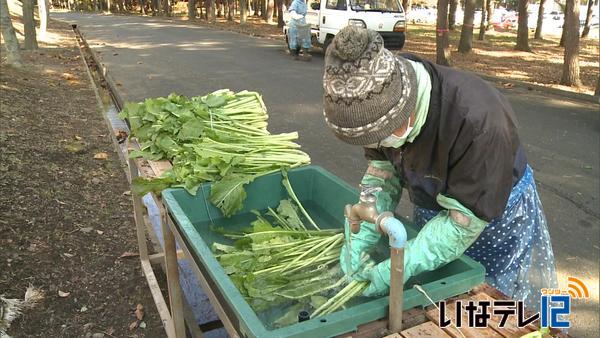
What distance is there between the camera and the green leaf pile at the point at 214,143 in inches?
102

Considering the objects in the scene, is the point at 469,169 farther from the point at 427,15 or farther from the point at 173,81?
the point at 427,15

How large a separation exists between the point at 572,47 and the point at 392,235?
1040 cm

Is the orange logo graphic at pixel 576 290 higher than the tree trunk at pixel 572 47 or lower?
lower

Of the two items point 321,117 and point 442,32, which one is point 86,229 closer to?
point 321,117

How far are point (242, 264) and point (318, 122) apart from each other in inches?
224

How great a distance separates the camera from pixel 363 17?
43.2ft

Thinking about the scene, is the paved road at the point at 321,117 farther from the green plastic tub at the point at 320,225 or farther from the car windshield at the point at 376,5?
the green plastic tub at the point at 320,225

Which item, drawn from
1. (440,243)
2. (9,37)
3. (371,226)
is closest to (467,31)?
(9,37)

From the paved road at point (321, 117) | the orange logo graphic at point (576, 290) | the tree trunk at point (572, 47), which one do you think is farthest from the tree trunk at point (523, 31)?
the orange logo graphic at point (576, 290)

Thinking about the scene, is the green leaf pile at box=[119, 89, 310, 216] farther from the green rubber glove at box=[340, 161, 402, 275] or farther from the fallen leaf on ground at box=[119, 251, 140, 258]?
the fallen leaf on ground at box=[119, 251, 140, 258]

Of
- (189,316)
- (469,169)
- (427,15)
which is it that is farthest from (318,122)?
(427,15)

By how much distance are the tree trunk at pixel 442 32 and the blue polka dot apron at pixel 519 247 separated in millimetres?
10264

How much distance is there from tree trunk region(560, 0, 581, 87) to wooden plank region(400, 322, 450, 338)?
1004 cm

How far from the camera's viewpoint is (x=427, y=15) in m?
41.9
